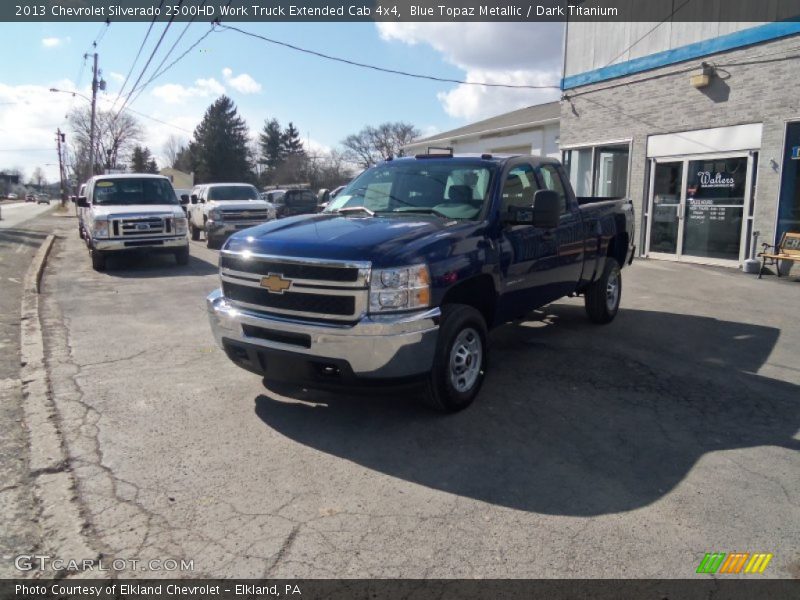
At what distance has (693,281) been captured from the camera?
11.1 m

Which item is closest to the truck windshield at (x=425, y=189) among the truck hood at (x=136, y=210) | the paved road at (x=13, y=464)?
the paved road at (x=13, y=464)

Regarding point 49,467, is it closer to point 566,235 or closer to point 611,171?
point 566,235

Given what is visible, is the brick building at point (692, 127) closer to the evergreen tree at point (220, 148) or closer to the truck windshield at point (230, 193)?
the truck windshield at point (230, 193)

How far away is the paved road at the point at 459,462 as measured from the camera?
3.03 m

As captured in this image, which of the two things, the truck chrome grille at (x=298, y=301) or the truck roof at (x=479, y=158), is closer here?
the truck chrome grille at (x=298, y=301)

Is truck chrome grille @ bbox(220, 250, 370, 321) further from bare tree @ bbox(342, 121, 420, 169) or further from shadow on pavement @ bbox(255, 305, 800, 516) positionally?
bare tree @ bbox(342, 121, 420, 169)

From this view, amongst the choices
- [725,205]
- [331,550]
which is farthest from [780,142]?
[331,550]

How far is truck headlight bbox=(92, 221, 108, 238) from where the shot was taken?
41.0 feet

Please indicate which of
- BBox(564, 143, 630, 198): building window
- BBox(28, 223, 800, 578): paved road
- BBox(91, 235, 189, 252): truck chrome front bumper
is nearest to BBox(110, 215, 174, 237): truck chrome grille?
BBox(91, 235, 189, 252): truck chrome front bumper

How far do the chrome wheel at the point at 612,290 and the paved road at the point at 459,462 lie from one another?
814 millimetres

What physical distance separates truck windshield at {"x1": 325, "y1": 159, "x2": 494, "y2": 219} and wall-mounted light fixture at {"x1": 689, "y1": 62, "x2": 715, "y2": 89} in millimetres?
9320

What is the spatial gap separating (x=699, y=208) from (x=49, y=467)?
42.5 ft

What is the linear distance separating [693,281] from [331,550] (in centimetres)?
999

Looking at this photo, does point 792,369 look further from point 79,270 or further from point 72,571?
point 79,270
